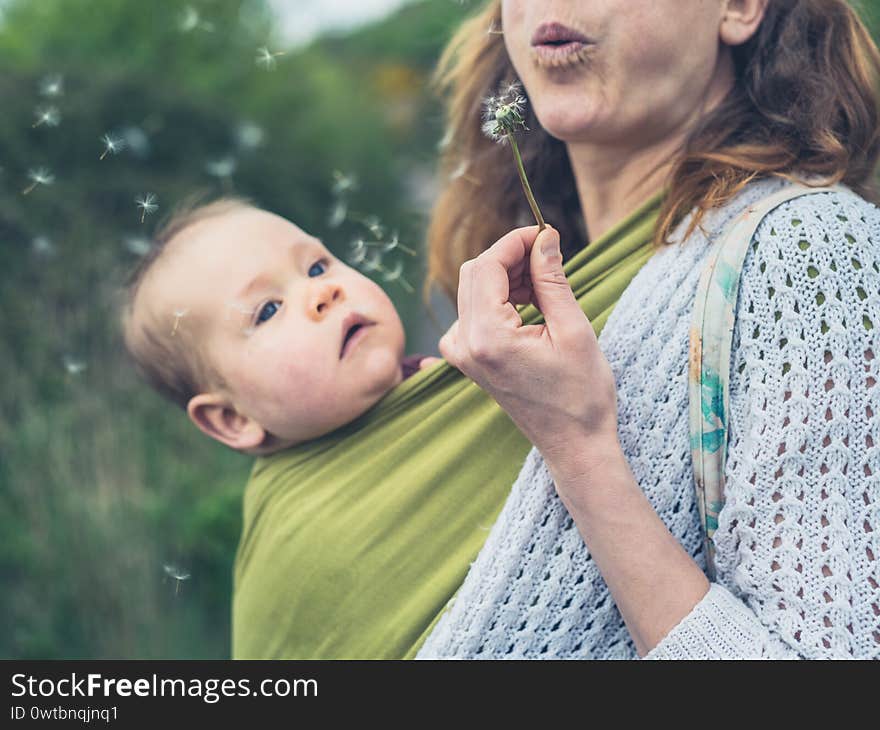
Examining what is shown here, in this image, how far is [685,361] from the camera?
142 centimetres

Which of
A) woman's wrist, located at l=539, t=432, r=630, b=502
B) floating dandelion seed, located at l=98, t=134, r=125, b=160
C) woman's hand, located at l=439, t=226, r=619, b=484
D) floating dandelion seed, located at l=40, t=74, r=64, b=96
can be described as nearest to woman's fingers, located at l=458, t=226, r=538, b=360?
woman's hand, located at l=439, t=226, r=619, b=484

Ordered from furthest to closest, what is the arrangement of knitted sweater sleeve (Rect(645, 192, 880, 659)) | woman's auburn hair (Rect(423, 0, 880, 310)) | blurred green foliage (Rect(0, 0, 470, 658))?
blurred green foliage (Rect(0, 0, 470, 658))
woman's auburn hair (Rect(423, 0, 880, 310))
knitted sweater sleeve (Rect(645, 192, 880, 659))

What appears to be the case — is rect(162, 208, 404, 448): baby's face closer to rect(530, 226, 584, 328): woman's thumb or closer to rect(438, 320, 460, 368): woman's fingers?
rect(438, 320, 460, 368): woman's fingers

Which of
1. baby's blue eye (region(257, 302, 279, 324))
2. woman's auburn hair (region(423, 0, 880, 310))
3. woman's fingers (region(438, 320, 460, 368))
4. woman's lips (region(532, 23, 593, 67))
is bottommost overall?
baby's blue eye (region(257, 302, 279, 324))

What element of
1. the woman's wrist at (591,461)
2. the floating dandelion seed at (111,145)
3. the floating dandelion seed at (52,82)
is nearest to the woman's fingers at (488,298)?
the woman's wrist at (591,461)

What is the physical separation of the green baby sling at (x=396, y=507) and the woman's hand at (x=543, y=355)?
0.72 feet

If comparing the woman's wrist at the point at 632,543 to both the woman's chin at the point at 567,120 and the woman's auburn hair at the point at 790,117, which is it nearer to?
the woman's auburn hair at the point at 790,117

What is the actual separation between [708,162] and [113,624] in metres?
2.95

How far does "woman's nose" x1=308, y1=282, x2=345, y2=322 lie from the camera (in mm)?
1785

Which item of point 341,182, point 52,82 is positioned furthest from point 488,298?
point 52,82

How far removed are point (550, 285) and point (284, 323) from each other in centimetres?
62

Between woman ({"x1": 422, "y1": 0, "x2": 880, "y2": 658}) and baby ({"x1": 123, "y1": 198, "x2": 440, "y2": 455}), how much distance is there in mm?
350
